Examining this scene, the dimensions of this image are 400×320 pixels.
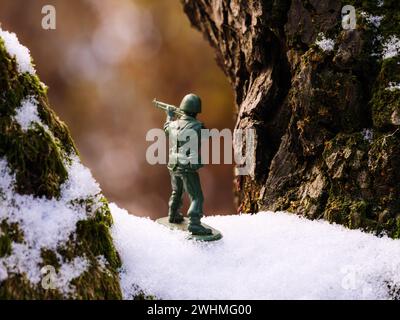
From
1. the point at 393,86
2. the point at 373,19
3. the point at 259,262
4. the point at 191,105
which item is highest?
the point at 373,19

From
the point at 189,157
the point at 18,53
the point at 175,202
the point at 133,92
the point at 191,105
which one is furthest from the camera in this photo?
the point at 133,92

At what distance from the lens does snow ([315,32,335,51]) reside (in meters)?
4.11

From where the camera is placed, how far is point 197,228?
150 inches

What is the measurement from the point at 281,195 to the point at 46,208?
7.86ft

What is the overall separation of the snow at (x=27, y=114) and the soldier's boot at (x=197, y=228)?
4.90 feet

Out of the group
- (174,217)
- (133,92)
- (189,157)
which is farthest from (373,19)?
(133,92)

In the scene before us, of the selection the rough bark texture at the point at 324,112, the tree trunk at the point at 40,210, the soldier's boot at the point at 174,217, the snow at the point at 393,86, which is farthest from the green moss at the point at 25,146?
the snow at the point at 393,86

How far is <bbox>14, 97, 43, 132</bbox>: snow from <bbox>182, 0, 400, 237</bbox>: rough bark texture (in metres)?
2.37

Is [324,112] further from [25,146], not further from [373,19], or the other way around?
[25,146]

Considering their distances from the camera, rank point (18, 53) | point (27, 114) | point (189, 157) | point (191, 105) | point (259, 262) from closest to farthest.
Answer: point (27, 114) → point (18, 53) → point (259, 262) → point (189, 157) → point (191, 105)

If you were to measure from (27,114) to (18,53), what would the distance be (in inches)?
18.4

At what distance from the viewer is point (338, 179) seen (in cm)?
400

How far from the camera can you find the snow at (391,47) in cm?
393

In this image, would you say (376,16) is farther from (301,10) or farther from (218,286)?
(218,286)
